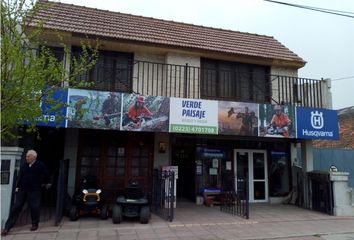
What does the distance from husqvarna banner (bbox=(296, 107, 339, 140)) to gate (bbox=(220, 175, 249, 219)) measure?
256cm

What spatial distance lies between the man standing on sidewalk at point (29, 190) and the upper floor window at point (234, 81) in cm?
685

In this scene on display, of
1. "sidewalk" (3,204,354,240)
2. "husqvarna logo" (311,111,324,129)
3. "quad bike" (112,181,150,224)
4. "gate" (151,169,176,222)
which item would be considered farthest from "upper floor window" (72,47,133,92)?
"husqvarna logo" (311,111,324,129)

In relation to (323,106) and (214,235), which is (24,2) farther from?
(323,106)

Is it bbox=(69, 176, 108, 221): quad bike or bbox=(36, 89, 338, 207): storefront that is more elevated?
bbox=(36, 89, 338, 207): storefront

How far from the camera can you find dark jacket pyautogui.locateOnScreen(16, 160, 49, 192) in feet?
27.9

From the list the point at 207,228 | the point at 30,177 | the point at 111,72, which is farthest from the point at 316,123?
A: the point at 30,177

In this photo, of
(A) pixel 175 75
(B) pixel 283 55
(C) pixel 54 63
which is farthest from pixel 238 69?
(C) pixel 54 63

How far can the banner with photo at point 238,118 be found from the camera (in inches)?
430

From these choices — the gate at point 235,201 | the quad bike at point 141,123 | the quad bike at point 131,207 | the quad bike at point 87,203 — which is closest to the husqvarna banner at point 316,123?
the gate at point 235,201

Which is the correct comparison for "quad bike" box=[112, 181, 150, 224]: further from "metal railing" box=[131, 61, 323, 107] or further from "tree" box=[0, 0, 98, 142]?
"metal railing" box=[131, 61, 323, 107]

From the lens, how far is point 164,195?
1060 centimetres

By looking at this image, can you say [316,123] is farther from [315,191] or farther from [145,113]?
[145,113]

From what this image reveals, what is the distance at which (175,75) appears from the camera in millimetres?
12680

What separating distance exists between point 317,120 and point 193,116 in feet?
14.9
